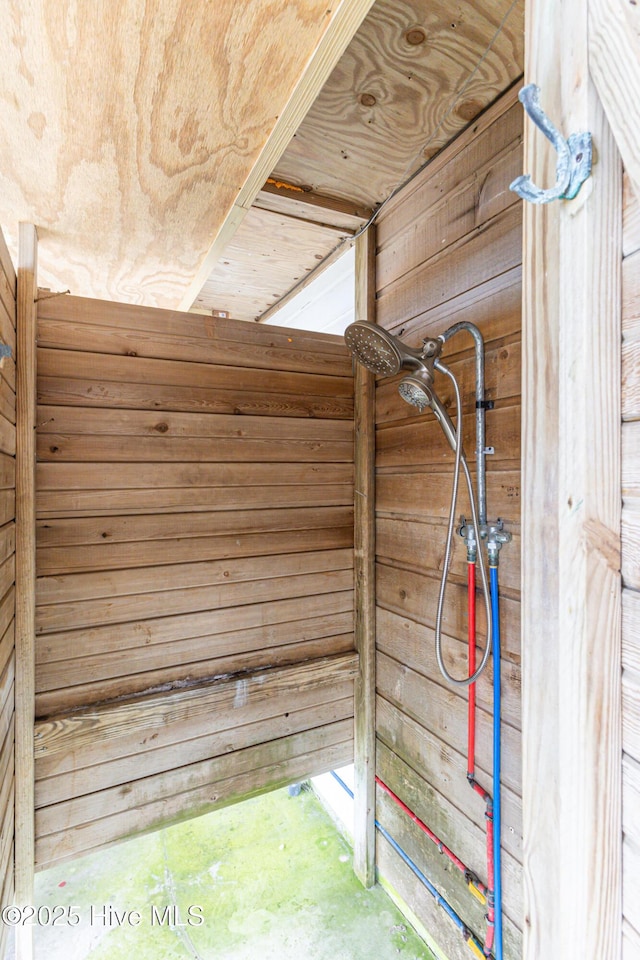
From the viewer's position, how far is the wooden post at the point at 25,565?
124cm

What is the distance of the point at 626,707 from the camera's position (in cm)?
41

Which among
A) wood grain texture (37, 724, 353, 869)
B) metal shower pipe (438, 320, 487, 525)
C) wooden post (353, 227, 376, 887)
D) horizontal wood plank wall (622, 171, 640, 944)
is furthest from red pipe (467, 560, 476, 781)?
horizontal wood plank wall (622, 171, 640, 944)

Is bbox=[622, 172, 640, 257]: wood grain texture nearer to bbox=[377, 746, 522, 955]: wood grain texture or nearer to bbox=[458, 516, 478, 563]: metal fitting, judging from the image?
bbox=[458, 516, 478, 563]: metal fitting

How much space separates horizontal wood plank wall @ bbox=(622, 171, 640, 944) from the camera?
40cm

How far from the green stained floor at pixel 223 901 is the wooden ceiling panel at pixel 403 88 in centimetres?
257

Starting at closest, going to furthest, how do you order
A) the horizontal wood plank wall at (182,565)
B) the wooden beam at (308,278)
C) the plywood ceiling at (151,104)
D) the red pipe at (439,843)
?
the plywood ceiling at (151,104)
the red pipe at (439,843)
the horizontal wood plank wall at (182,565)
the wooden beam at (308,278)

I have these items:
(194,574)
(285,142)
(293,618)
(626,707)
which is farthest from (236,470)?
(626,707)

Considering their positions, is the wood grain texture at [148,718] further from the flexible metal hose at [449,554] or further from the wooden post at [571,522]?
the wooden post at [571,522]

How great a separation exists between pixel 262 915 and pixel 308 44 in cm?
246

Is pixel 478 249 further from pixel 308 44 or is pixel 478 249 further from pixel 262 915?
pixel 262 915

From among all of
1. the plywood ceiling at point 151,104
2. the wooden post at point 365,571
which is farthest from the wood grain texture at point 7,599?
the wooden post at point 365,571

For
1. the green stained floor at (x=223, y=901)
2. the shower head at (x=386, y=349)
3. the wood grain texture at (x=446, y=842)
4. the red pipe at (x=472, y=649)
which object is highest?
the shower head at (x=386, y=349)

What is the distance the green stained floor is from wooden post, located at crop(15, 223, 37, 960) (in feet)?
1.53

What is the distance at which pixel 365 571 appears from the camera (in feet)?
5.56
